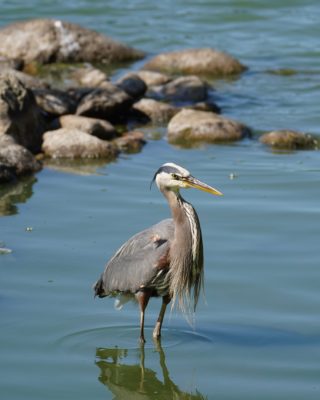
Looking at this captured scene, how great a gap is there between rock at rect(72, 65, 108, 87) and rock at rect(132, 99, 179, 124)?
1.50 m

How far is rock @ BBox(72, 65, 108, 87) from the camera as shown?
18.3 m

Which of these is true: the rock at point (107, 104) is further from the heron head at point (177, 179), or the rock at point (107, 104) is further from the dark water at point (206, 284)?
the heron head at point (177, 179)

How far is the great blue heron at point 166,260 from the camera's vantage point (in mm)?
7742

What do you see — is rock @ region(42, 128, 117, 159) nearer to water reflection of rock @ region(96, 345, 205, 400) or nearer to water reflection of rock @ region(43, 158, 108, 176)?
water reflection of rock @ region(43, 158, 108, 176)

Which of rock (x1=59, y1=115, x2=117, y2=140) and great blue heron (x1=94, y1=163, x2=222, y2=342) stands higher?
great blue heron (x1=94, y1=163, x2=222, y2=342)

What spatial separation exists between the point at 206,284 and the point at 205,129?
6.24 metres

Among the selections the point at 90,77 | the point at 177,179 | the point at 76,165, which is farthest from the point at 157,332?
the point at 90,77

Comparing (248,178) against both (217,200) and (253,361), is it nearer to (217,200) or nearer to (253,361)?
(217,200)

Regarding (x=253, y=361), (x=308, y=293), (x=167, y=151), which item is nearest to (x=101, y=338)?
(x=253, y=361)

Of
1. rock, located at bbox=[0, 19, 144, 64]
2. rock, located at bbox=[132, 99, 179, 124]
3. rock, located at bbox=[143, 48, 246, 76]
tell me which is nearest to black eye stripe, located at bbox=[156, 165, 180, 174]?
rock, located at bbox=[132, 99, 179, 124]

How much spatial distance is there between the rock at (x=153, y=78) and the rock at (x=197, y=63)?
1.08 metres

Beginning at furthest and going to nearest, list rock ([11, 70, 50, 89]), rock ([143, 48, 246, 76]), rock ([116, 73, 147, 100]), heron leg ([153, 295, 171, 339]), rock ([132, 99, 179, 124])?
rock ([143, 48, 246, 76]) < rock ([116, 73, 147, 100]) < rock ([11, 70, 50, 89]) < rock ([132, 99, 179, 124]) < heron leg ([153, 295, 171, 339])

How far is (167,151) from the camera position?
14633mm

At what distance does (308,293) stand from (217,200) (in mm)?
3088
